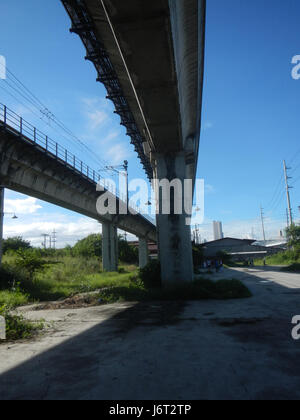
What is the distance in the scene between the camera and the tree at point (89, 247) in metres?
56.9

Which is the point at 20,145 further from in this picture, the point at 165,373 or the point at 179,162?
the point at 165,373

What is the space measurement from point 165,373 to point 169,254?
8998 millimetres

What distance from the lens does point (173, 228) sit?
12.8m

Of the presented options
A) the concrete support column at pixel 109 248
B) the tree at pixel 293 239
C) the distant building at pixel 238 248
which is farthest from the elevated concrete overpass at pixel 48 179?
the distant building at pixel 238 248

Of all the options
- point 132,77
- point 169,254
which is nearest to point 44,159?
point 169,254

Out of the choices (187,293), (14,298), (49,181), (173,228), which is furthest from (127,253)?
(187,293)

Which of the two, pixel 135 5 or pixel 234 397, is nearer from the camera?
pixel 234 397

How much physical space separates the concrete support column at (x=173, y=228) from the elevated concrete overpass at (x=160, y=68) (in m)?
0.05

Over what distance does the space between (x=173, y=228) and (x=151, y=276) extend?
299 centimetres

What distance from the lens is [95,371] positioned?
153 inches

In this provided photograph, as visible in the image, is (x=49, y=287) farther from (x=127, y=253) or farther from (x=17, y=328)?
(x=127, y=253)

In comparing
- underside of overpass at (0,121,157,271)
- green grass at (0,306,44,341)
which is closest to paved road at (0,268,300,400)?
green grass at (0,306,44,341)

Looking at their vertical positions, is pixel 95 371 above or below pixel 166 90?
below
